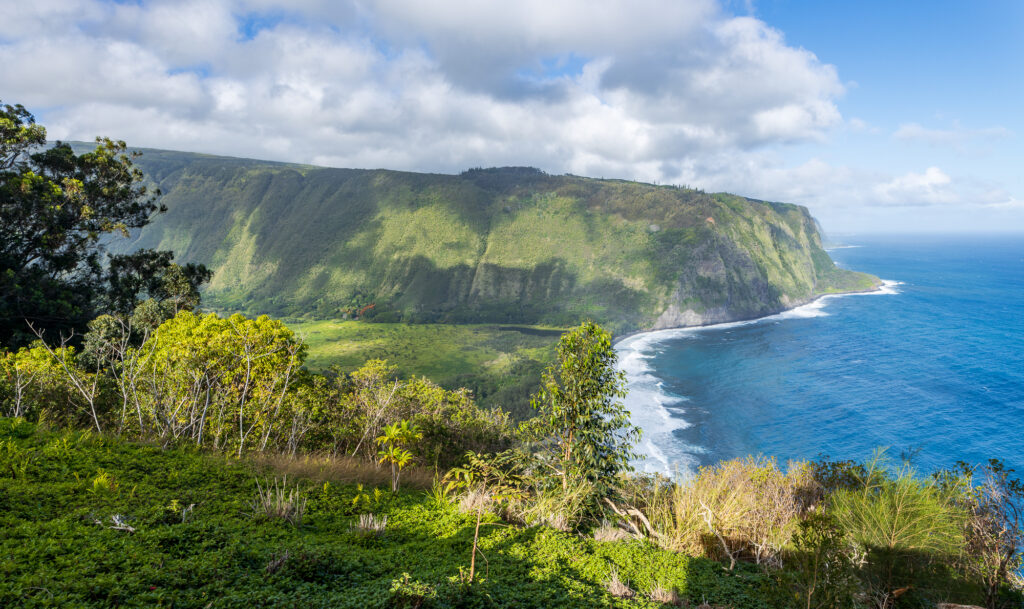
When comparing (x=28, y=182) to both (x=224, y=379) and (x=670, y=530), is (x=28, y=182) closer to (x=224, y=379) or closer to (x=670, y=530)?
(x=224, y=379)

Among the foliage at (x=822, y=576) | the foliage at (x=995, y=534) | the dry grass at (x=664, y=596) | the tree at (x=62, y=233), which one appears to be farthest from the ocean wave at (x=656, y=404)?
the tree at (x=62, y=233)

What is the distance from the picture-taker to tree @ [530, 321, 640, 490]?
10.5 meters

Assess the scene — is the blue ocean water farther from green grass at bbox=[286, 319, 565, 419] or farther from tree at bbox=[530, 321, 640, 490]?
green grass at bbox=[286, 319, 565, 419]

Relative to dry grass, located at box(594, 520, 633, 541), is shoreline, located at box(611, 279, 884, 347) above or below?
below

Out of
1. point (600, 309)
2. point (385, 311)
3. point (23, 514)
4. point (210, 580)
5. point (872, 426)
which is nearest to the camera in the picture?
point (210, 580)

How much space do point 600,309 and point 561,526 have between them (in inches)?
6560

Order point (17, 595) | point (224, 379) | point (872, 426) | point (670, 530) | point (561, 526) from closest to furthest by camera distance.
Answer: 1. point (17, 595)
2. point (561, 526)
3. point (670, 530)
4. point (224, 379)
5. point (872, 426)

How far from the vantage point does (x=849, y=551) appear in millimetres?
9695

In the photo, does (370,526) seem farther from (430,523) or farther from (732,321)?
(732,321)

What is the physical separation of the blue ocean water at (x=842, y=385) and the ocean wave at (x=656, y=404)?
0.33 metres

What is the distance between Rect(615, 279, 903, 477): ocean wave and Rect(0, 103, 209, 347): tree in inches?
1522

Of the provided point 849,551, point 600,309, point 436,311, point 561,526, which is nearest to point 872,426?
point 849,551

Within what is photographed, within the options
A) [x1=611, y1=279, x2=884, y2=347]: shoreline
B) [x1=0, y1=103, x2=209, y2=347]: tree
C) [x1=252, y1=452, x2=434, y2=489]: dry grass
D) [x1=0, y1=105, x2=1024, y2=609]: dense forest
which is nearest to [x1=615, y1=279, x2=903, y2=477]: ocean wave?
[x1=611, y1=279, x2=884, y2=347]: shoreline

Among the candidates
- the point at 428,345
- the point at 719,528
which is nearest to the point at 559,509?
the point at 719,528
